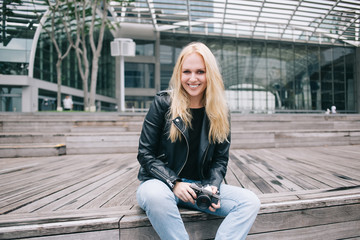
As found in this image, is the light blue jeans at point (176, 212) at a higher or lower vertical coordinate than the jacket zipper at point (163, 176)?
lower

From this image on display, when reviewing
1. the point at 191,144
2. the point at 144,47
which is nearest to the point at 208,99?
the point at 191,144

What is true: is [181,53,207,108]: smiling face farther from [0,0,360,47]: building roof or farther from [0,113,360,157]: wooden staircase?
[0,0,360,47]: building roof

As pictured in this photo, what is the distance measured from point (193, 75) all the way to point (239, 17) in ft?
74.2

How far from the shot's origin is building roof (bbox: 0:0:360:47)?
18.1 meters

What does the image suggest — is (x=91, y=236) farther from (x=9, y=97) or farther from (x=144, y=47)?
(x=144, y=47)

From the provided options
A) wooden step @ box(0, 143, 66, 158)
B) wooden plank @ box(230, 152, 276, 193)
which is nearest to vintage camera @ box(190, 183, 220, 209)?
wooden plank @ box(230, 152, 276, 193)

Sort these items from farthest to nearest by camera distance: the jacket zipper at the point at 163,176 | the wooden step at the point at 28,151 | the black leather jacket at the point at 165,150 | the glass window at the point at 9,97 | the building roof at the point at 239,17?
the glass window at the point at 9,97
the building roof at the point at 239,17
the wooden step at the point at 28,151
the black leather jacket at the point at 165,150
the jacket zipper at the point at 163,176

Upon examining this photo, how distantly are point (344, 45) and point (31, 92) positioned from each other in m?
38.4

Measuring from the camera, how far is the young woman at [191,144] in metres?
1.40

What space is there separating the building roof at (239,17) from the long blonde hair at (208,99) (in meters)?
16.4

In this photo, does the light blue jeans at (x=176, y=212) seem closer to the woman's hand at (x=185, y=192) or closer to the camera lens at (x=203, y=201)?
the woman's hand at (x=185, y=192)

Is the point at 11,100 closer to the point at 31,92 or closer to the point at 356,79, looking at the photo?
the point at 31,92

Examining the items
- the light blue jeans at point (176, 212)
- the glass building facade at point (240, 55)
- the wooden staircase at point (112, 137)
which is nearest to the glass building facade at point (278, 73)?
the glass building facade at point (240, 55)

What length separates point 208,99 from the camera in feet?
5.36
